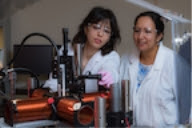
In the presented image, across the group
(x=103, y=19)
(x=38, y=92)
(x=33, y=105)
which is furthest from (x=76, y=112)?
(x=103, y=19)

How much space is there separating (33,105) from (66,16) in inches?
17.0

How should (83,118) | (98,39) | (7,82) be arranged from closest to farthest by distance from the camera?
(83,118)
(7,82)
(98,39)

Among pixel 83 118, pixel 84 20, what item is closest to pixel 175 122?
pixel 83 118

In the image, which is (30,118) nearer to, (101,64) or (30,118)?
(30,118)

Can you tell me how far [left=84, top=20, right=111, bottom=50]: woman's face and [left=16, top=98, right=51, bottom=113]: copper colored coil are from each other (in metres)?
0.29

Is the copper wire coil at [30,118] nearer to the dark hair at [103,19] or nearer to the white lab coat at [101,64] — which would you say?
the white lab coat at [101,64]

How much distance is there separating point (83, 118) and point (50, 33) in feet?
1.35

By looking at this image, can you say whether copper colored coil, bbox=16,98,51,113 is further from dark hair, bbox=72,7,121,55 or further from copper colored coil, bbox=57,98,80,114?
dark hair, bbox=72,7,121,55

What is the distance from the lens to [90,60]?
38.7 inches

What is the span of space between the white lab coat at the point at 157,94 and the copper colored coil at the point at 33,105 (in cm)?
28

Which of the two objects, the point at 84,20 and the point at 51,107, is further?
the point at 84,20

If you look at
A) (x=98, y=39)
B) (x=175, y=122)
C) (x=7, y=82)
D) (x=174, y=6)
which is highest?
(x=174, y=6)

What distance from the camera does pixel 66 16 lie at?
107 cm

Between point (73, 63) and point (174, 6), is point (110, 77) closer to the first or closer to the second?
point (73, 63)
